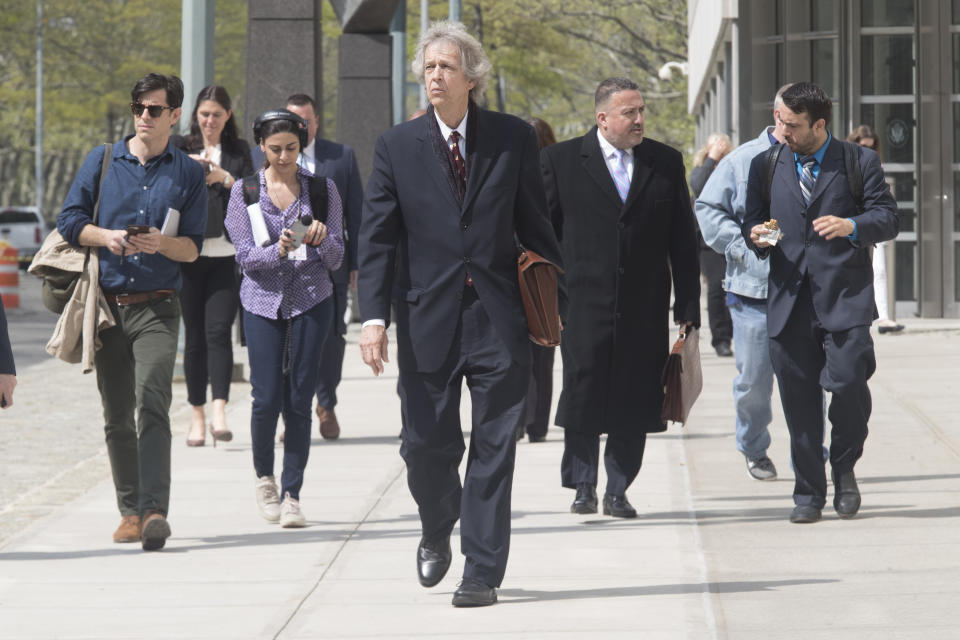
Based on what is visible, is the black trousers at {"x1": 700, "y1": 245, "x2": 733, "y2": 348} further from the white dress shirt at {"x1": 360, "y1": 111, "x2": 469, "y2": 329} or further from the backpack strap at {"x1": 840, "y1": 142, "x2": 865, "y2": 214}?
the white dress shirt at {"x1": 360, "y1": 111, "x2": 469, "y2": 329}

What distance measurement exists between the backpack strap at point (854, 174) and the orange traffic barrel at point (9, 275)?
63.5ft

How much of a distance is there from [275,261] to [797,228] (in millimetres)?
2329

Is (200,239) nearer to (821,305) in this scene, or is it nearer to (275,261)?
(275,261)

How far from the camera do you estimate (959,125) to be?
1975 centimetres

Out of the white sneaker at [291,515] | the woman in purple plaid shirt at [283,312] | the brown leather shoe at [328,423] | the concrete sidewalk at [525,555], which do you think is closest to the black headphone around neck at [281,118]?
the woman in purple plaid shirt at [283,312]

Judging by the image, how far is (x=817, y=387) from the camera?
24.8 ft

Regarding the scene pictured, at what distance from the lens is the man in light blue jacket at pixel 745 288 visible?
320 inches

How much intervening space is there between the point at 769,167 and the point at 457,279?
2229 millimetres

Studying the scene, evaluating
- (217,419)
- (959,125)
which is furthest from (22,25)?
(217,419)

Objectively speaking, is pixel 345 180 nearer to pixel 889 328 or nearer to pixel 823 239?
pixel 823 239

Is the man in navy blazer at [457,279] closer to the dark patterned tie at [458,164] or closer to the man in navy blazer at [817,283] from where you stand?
the dark patterned tie at [458,164]

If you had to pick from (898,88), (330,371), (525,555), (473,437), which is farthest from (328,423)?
(898,88)

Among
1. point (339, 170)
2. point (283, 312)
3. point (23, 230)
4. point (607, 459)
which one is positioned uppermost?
point (23, 230)

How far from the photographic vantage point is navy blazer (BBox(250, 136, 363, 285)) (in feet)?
30.7
